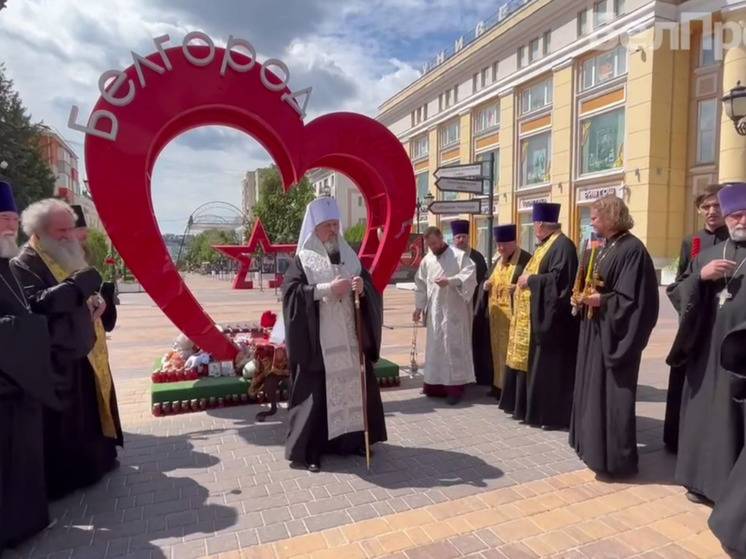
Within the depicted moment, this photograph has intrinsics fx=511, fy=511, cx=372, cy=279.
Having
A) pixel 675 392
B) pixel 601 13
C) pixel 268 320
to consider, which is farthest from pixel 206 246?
pixel 675 392

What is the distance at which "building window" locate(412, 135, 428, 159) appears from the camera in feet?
122

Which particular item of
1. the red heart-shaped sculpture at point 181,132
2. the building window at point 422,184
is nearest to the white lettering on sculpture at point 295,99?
the red heart-shaped sculpture at point 181,132

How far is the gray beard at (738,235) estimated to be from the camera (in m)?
3.02

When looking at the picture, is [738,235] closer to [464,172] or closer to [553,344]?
[553,344]

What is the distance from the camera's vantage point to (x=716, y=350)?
3252mm

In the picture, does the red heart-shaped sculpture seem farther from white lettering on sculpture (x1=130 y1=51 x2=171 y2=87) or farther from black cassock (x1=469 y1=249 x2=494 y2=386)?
black cassock (x1=469 y1=249 x2=494 y2=386)

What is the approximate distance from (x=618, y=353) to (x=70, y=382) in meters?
3.83

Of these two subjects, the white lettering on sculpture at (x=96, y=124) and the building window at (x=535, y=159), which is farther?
the building window at (x=535, y=159)

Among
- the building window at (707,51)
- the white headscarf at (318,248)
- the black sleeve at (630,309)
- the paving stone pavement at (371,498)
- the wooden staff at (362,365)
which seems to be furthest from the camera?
the building window at (707,51)

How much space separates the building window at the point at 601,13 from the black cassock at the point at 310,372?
22.9m

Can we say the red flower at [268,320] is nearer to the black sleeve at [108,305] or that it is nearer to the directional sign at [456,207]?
the black sleeve at [108,305]

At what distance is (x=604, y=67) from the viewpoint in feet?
72.2

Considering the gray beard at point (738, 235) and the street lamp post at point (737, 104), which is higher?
the street lamp post at point (737, 104)

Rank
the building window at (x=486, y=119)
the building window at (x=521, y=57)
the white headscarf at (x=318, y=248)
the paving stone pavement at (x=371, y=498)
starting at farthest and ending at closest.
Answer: the building window at (x=486, y=119)
the building window at (x=521, y=57)
the white headscarf at (x=318, y=248)
the paving stone pavement at (x=371, y=498)
